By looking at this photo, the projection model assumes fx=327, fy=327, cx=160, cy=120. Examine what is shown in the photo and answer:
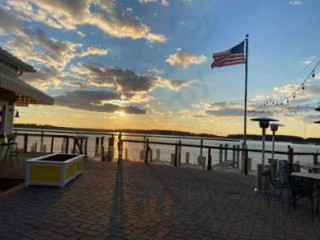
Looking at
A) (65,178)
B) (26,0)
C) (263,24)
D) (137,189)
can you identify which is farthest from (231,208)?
(26,0)

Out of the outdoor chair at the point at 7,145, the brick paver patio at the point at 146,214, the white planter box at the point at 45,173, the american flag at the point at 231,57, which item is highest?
the american flag at the point at 231,57

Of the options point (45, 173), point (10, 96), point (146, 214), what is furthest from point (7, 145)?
point (146, 214)

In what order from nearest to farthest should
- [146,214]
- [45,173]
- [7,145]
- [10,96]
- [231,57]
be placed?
1. [146,214]
2. [45,173]
3. [7,145]
4. [10,96]
5. [231,57]

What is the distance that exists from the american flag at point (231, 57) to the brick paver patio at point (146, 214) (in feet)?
27.3

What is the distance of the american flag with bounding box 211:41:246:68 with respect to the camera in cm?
1614

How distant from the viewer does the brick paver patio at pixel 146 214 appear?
5.02 metres

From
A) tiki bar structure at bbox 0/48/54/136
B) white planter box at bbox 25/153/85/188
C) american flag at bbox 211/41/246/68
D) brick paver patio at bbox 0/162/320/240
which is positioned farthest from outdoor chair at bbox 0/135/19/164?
american flag at bbox 211/41/246/68

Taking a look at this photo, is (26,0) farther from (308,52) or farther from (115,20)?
(308,52)

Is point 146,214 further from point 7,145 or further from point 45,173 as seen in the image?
point 7,145

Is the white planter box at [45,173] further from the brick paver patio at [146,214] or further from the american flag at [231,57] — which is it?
the american flag at [231,57]

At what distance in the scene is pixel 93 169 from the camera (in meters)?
12.1

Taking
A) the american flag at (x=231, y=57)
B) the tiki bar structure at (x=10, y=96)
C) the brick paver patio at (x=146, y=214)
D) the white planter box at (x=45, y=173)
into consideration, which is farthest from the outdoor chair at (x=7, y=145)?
the american flag at (x=231, y=57)

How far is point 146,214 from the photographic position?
610cm

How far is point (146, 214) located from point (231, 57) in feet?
38.9
